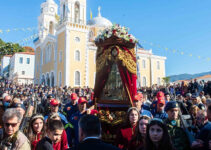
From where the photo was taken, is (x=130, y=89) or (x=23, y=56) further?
(x=23, y=56)

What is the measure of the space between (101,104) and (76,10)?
27.6 metres

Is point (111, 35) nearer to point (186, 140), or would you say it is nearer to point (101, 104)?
point (101, 104)

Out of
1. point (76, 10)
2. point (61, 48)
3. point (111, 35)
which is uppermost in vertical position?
point (76, 10)

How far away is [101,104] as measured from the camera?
6.77 meters

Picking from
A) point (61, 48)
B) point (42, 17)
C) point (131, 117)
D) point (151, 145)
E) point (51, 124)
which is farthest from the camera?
point (42, 17)

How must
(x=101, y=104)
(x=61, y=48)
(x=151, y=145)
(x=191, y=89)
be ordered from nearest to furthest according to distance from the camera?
1. (x=151, y=145)
2. (x=101, y=104)
3. (x=191, y=89)
4. (x=61, y=48)

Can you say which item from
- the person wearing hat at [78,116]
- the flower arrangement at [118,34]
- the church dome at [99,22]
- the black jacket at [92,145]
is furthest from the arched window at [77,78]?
the black jacket at [92,145]

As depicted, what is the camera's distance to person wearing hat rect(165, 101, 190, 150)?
3.35m

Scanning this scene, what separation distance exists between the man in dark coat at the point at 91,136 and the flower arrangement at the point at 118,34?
15.0 feet

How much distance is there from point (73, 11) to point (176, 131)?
29.5m

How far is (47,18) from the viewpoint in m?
35.0

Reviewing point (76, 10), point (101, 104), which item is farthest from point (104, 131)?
point (76, 10)

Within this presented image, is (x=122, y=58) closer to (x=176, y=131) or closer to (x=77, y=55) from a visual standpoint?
(x=176, y=131)

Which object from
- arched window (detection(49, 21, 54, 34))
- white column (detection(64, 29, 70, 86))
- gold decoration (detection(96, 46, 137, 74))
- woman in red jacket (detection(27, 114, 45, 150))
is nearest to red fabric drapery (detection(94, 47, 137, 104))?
gold decoration (detection(96, 46, 137, 74))
